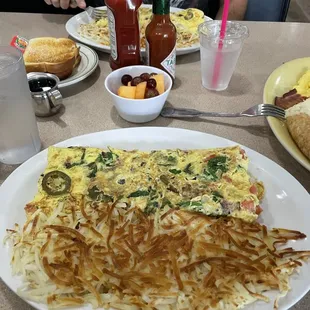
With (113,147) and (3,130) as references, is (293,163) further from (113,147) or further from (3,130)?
(3,130)

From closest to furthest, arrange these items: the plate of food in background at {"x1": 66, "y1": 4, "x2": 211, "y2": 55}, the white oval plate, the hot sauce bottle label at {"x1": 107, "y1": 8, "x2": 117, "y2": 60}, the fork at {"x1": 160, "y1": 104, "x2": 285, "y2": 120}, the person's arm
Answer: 1. the white oval plate
2. the fork at {"x1": 160, "y1": 104, "x2": 285, "y2": 120}
3. the hot sauce bottle label at {"x1": 107, "y1": 8, "x2": 117, "y2": 60}
4. the plate of food in background at {"x1": 66, "y1": 4, "x2": 211, "y2": 55}
5. the person's arm

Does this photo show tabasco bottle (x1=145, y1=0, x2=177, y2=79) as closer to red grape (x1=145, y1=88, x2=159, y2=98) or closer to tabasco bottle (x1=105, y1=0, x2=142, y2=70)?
tabasco bottle (x1=105, y1=0, x2=142, y2=70)

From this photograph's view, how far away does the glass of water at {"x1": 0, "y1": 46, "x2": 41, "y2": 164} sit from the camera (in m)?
1.14

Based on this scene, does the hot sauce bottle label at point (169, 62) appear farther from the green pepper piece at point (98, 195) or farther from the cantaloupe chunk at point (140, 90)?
the green pepper piece at point (98, 195)

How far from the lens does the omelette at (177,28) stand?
6.09 feet

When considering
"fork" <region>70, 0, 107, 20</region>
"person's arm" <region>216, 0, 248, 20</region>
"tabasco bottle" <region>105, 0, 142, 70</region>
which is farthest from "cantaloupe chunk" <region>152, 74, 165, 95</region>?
"person's arm" <region>216, 0, 248, 20</region>

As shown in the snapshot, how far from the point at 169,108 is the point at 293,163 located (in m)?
0.49

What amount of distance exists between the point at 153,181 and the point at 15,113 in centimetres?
47

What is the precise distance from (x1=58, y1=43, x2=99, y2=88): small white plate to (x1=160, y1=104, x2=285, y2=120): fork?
0.38m

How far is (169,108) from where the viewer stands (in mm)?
1492

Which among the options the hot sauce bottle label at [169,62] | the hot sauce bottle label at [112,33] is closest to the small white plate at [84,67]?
the hot sauce bottle label at [112,33]

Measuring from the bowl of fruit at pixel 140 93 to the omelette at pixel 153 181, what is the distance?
0.27m

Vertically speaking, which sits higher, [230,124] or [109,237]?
[109,237]

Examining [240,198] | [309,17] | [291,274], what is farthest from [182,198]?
[309,17]
